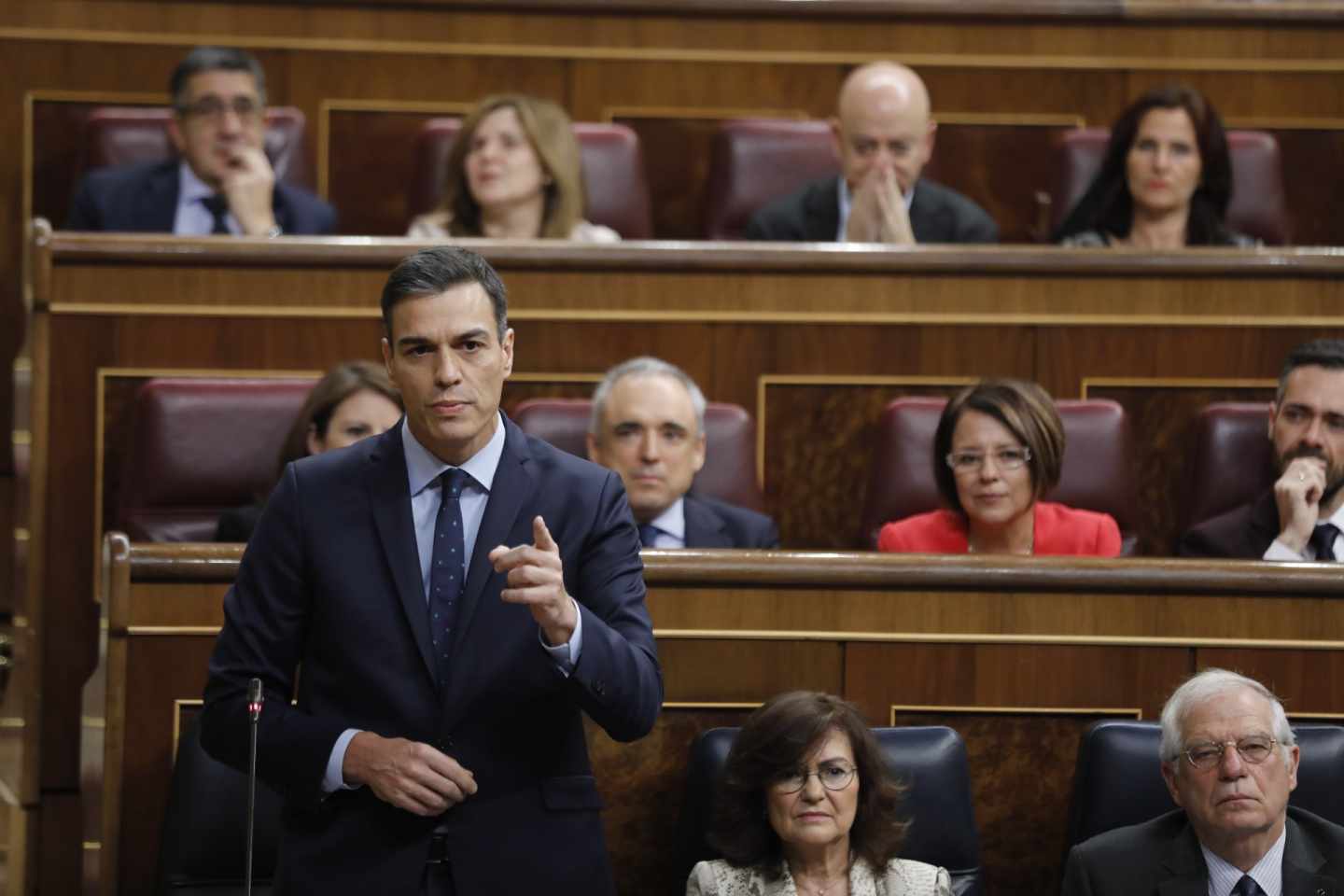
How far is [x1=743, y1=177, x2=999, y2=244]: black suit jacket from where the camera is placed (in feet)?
6.20

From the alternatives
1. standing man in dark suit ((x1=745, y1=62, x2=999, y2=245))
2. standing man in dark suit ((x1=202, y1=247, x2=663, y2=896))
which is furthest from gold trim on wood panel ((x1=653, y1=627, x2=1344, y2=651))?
standing man in dark suit ((x1=745, y1=62, x2=999, y2=245))

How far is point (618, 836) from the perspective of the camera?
122cm

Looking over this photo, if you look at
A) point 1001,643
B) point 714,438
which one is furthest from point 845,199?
point 1001,643

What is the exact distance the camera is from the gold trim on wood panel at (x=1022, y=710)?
1.25 metres

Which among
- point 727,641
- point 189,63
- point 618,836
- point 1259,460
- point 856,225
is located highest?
point 189,63

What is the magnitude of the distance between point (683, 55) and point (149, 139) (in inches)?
21.1

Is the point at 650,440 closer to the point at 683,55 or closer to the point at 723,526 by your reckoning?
the point at 723,526

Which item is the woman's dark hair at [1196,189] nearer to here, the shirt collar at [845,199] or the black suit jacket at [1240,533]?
the shirt collar at [845,199]

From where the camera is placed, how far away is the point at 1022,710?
1245 mm

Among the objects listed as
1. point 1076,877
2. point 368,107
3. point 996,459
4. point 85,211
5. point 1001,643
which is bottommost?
point 1076,877

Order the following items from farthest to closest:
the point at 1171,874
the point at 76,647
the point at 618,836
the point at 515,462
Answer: the point at 76,647 < the point at 618,836 < the point at 1171,874 < the point at 515,462

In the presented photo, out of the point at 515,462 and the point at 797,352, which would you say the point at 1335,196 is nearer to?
the point at 797,352

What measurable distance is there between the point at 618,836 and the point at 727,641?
0.13 metres

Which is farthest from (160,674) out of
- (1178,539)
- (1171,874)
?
(1178,539)
